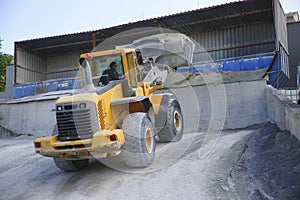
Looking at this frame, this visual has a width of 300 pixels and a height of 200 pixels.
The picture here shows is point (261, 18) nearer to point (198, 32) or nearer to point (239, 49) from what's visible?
point (239, 49)

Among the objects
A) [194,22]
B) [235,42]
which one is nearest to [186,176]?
[194,22]

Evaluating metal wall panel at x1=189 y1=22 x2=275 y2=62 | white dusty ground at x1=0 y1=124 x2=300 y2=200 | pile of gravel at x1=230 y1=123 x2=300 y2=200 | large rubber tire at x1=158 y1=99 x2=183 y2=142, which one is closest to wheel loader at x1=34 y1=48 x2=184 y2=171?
white dusty ground at x1=0 y1=124 x2=300 y2=200

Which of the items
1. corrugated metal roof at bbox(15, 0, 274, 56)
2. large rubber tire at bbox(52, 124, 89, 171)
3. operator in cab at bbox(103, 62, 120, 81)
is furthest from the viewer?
corrugated metal roof at bbox(15, 0, 274, 56)

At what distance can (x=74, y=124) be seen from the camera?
17.5 ft

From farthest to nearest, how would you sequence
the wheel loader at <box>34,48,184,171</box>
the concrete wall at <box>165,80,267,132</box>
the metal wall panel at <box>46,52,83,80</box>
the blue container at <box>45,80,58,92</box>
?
the metal wall panel at <box>46,52,83,80</box> → the blue container at <box>45,80,58,92</box> → the concrete wall at <box>165,80,267,132</box> → the wheel loader at <box>34,48,184,171</box>

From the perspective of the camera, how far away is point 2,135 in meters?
13.1

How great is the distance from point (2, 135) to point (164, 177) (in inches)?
403

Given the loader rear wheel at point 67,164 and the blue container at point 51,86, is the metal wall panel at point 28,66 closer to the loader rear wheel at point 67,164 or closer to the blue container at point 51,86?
the blue container at point 51,86

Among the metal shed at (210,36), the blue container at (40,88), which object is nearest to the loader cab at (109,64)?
the metal shed at (210,36)

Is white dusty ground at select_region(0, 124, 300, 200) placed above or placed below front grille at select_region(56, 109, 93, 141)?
below

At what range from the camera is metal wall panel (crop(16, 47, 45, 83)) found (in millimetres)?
20078

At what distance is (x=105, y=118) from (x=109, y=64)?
1377 mm

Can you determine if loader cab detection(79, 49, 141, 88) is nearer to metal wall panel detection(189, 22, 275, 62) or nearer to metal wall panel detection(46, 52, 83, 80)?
metal wall panel detection(189, 22, 275, 62)

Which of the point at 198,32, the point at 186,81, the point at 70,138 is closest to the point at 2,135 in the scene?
the point at 186,81
